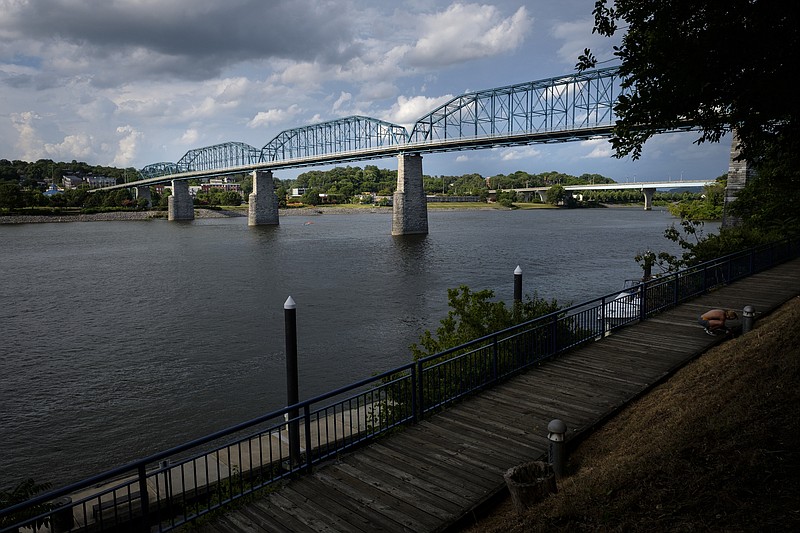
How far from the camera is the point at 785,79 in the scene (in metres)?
7.59

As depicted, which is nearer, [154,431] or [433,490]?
[433,490]

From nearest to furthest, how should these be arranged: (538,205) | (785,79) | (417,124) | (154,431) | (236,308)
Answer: (785,79) → (154,431) → (236,308) → (417,124) → (538,205)

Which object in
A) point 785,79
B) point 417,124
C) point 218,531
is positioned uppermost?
point 417,124

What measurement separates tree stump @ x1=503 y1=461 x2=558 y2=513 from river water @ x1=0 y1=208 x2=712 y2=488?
1029 centimetres

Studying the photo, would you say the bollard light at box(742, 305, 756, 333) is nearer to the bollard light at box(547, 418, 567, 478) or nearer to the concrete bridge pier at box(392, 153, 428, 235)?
the bollard light at box(547, 418, 567, 478)

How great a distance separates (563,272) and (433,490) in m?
35.7

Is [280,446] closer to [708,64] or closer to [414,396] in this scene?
[414,396]

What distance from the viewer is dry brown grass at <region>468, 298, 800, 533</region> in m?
5.25

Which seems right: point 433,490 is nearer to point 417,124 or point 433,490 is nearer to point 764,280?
point 764,280

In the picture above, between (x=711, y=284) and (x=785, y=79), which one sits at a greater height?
(x=785, y=79)

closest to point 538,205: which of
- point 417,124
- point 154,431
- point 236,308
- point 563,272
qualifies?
point 417,124

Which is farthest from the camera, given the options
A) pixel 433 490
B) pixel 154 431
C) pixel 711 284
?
pixel 711 284

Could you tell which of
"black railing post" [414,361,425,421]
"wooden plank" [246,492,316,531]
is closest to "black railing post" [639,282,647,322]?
"black railing post" [414,361,425,421]

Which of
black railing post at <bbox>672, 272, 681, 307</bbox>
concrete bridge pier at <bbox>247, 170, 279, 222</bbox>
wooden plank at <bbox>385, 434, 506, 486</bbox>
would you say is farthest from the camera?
concrete bridge pier at <bbox>247, 170, 279, 222</bbox>
